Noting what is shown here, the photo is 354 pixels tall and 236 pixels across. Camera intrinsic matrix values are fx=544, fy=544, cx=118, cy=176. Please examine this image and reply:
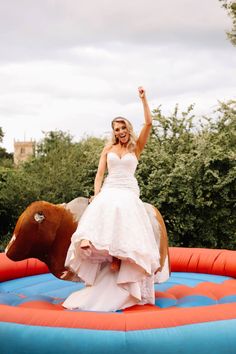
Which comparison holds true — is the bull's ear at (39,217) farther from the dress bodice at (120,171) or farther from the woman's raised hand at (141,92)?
the woman's raised hand at (141,92)

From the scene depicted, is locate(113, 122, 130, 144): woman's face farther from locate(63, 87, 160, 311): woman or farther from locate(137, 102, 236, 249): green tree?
locate(137, 102, 236, 249): green tree

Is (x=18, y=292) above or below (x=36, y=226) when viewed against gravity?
below

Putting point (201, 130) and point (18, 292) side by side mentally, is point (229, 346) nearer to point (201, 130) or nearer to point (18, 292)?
point (18, 292)

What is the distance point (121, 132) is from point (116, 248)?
109 cm

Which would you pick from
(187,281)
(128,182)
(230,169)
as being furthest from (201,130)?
(128,182)

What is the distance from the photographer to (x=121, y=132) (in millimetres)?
4930

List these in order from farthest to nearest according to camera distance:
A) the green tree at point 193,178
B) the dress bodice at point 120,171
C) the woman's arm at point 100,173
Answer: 1. the green tree at point 193,178
2. the woman's arm at point 100,173
3. the dress bodice at point 120,171

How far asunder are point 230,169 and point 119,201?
5898mm

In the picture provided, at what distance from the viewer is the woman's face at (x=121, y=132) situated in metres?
4.93

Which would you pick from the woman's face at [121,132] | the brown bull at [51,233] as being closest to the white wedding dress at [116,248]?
the woman's face at [121,132]

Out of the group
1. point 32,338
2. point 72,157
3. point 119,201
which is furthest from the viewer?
point 72,157

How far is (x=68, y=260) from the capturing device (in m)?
4.75

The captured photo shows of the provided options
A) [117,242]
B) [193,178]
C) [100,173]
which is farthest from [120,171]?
[193,178]

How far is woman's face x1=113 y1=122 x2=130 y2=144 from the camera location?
493 centimetres
